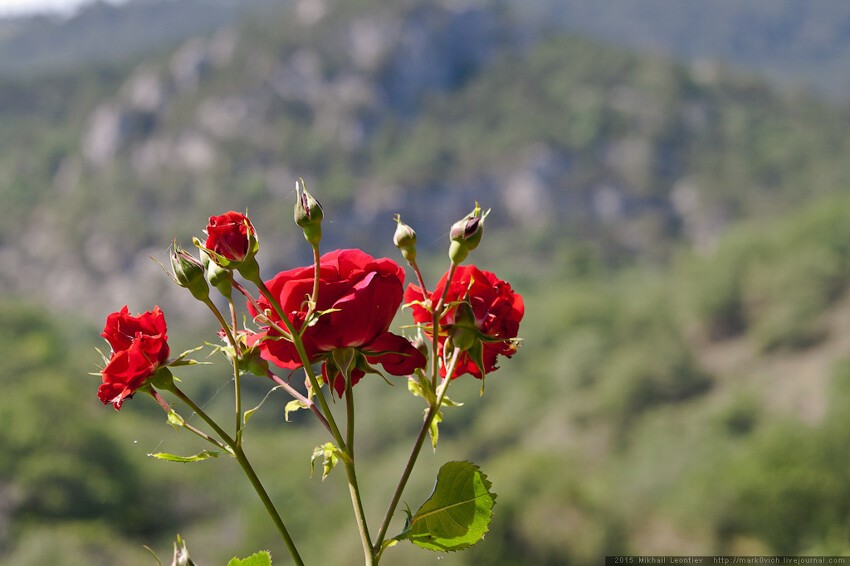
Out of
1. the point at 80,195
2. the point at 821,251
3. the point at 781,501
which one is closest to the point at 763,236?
the point at 821,251

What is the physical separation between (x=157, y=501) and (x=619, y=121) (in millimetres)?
77744

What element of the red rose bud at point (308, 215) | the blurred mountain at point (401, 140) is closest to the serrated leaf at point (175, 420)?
the red rose bud at point (308, 215)

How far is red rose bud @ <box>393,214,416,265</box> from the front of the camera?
1.16m

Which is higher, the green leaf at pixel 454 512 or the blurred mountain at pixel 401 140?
the blurred mountain at pixel 401 140

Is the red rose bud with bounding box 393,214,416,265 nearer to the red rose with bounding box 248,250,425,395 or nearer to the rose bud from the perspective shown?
the red rose with bounding box 248,250,425,395

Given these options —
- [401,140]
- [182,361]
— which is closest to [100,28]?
[401,140]

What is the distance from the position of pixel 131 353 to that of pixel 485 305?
42 centimetres

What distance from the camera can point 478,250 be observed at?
96875mm

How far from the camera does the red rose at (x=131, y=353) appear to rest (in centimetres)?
112

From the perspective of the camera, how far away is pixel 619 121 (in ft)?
352

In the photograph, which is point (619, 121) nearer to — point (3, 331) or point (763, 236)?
point (763, 236)

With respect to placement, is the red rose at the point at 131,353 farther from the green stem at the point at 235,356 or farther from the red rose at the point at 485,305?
the red rose at the point at 485,305

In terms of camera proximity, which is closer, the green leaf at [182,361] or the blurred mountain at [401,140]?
the green leaf at [182,361]

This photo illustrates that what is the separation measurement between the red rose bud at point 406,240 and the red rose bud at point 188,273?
23 cm
